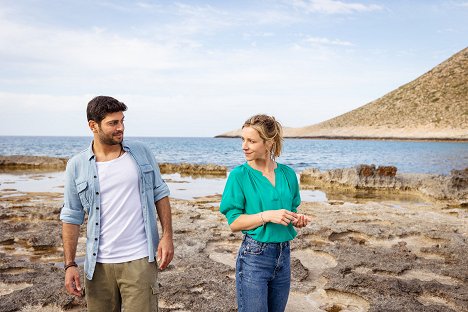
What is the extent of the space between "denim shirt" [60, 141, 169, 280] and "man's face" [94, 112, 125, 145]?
13 cm

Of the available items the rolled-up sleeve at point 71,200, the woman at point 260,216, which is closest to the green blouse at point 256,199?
the woman at point 260,216

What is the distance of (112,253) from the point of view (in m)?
3.21

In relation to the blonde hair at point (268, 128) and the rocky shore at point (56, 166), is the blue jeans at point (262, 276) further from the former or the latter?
the rocky shore at point (56, 166)

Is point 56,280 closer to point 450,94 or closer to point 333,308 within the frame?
point 333,308

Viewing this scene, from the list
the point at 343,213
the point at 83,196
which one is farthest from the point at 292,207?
the point at 343,213

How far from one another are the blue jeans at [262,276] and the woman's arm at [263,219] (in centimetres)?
15

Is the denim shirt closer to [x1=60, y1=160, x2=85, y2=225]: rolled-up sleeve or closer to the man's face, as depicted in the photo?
[x1=60, y1=160, x2=85, y2=225]: rolled-up sleeve

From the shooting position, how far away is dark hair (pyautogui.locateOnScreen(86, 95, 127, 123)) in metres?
3.18

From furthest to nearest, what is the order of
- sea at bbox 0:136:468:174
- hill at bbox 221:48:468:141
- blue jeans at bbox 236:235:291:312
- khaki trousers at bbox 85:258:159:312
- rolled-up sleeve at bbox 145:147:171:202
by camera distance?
hill at bbox 221:48:468:141, sea at bbox 0:136:468:174, rolled-up sleeve at bbox 145:147:171:202, khaki trousers at bbox 85:258:159:312, blue jeans at bbox 236:235:291:312

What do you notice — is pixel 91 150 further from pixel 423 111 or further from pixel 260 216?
pixel 423 111

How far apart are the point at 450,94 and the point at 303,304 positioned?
101321mm

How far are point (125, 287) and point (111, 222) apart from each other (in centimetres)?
47

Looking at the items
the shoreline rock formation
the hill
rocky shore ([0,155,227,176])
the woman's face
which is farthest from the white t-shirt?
the hill

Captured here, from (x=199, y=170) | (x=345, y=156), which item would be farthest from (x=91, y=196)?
(x=345, y=156)
